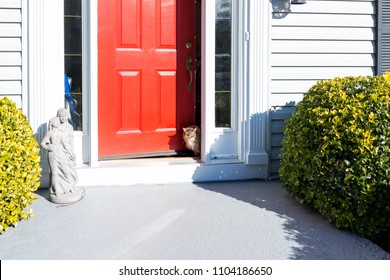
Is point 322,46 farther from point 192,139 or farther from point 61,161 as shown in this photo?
point 61,161

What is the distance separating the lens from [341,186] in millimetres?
3004

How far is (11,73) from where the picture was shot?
148 inches

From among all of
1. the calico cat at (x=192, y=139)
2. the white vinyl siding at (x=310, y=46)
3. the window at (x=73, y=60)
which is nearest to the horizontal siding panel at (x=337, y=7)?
the white vinyl siding at (x=310, y=46)

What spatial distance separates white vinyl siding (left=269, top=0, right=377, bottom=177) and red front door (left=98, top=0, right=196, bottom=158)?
0.83 metres

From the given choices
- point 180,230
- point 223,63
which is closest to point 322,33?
point 223,63

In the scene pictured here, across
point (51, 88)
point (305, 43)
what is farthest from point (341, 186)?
point (51, 88)

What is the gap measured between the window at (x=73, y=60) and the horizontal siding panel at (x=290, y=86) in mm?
1719

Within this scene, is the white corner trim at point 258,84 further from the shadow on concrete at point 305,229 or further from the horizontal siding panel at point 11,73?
the horizontal siding panel at point 11,73

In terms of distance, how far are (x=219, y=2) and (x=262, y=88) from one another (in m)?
0.87

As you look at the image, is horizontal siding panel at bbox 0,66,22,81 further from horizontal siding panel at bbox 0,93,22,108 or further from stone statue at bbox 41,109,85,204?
stone statue at bbox 41,109,85,204

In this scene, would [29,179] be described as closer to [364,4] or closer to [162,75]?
[162,75]

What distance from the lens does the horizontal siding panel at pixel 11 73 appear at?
3758 millimetres

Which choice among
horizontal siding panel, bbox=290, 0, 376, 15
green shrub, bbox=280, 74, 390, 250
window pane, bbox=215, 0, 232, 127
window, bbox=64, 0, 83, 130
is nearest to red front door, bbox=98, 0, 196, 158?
window, bbox=64, 0, 83, 130

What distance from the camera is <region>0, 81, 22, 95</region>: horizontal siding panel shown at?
3.77 meters
